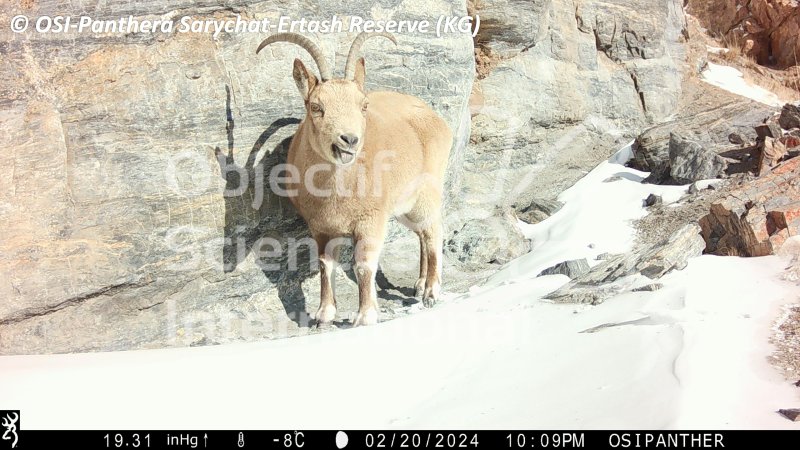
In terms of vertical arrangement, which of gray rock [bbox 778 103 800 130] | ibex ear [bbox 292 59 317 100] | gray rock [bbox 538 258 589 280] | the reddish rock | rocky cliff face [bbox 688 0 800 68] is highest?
rocky cliff face [bbox 688 0 800 68]

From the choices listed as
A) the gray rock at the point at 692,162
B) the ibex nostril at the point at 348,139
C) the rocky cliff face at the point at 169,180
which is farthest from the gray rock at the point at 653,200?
the ibex nostril at the point at 348,139

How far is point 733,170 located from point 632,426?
7.26m

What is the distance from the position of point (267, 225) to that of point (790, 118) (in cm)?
778

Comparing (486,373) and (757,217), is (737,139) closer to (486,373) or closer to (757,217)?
(757,217)

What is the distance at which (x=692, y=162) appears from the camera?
10281 millimetres

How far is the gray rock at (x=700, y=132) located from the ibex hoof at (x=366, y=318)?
17.1ft

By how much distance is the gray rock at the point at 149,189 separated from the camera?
6941mm

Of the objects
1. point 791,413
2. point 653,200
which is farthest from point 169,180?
point 653,200

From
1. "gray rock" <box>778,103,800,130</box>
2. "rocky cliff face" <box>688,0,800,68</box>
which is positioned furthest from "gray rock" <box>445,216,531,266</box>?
"rocky cliff face" <box>688,0,800,68</box>

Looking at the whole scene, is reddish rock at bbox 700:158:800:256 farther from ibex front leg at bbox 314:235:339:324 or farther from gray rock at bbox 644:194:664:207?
ibex front leg at bbox 314:235:339:324

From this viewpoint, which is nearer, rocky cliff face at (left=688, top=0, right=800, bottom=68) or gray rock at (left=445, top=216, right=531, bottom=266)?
gray rock at (left=445, top=216, right=531, bottom=266)

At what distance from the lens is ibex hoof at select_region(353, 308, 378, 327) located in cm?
749

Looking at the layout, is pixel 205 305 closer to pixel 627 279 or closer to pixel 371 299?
pixel 371 299

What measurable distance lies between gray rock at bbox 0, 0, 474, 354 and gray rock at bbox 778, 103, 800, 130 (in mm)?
6842
